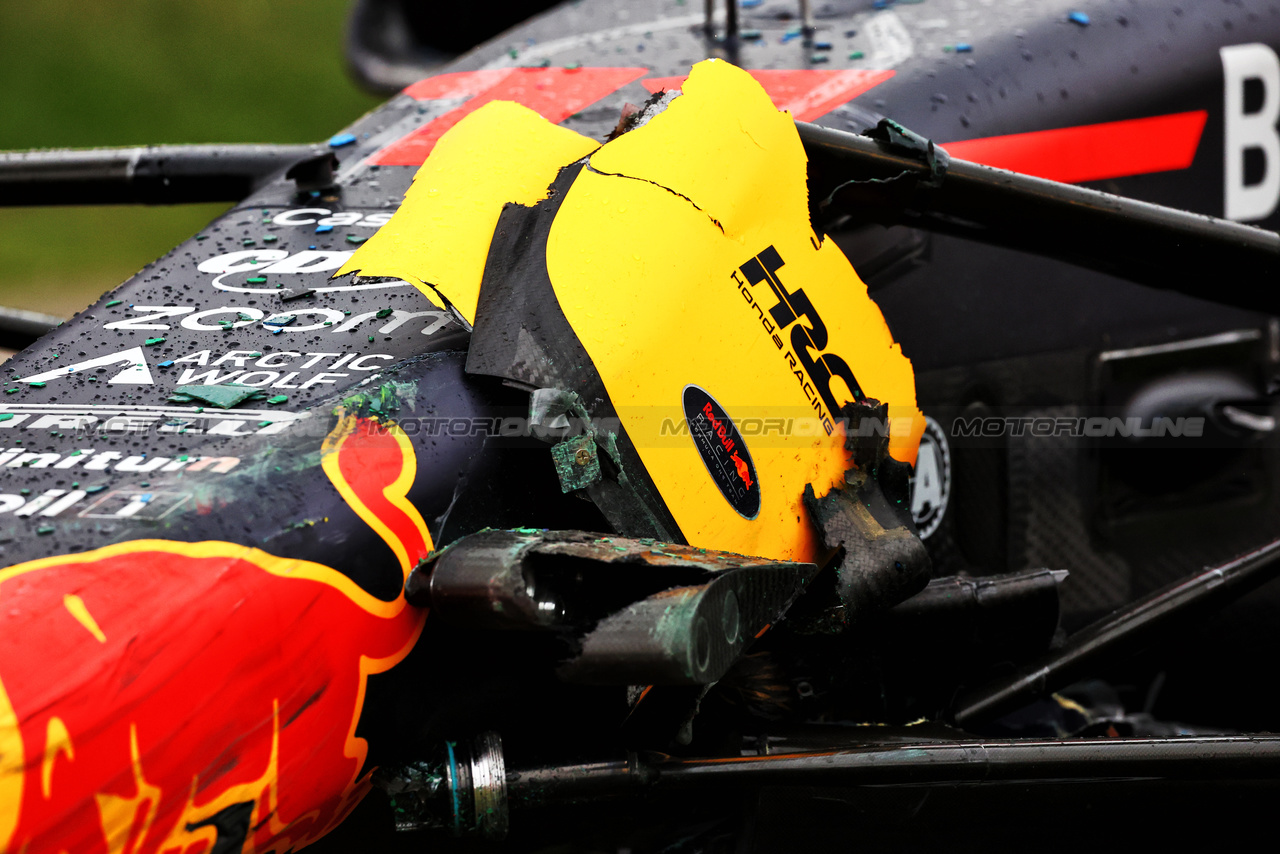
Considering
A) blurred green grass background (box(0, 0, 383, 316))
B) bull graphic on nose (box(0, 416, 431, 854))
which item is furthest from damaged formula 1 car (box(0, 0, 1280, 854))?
blurred green grass background (box(0, 0, 383, 316))

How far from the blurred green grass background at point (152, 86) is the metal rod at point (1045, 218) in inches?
326

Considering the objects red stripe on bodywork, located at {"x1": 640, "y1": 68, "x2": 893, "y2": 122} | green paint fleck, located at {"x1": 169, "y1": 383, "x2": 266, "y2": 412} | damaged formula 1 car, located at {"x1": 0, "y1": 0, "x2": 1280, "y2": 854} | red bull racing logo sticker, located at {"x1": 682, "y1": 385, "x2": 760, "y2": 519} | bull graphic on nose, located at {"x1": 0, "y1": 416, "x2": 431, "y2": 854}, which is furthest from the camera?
red stripe on bodywork, located at {"x1": 640, "y1": 68, "x2": 893, "y2": 122}

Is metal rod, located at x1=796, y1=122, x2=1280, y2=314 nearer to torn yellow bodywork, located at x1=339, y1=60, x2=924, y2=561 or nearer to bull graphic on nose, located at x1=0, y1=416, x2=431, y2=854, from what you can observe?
torn yellow bodywork, located at x1=339, y1=60, x2=924, y2=561

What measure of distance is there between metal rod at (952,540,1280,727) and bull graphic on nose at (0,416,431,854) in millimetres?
931

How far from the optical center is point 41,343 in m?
1.73

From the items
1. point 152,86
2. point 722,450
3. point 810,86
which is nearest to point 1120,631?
point 722,450

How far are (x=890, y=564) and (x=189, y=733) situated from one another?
2.94 feet

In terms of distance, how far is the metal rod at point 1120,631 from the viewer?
6.32ft

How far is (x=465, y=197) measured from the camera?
66.3 inches

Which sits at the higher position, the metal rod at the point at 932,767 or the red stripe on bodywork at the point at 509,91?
the red stripe on bodywork at the point at 509,91

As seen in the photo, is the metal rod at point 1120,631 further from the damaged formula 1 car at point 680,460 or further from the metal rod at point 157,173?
the metal rod at point 157,173

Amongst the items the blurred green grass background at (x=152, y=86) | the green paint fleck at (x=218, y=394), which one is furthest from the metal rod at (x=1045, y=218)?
the blurred green grass background at (x=152, y=86)

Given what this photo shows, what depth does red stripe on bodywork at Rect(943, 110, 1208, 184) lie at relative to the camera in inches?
89.8

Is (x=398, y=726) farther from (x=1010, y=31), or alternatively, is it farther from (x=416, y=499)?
(x=1010, y=31)
